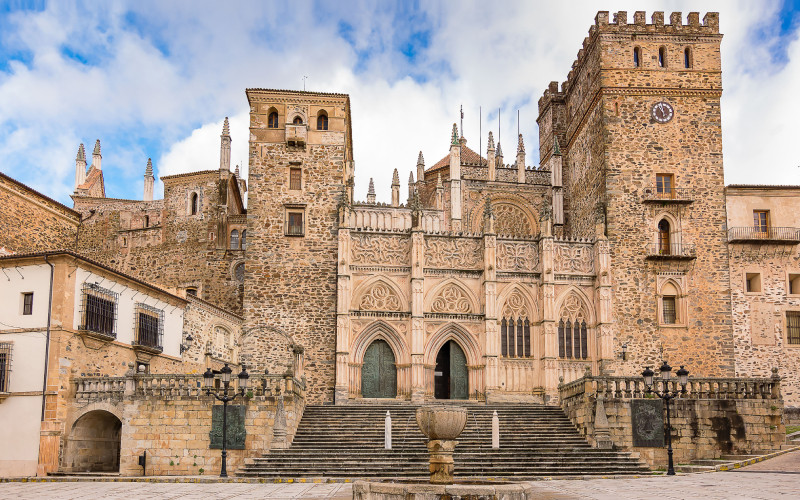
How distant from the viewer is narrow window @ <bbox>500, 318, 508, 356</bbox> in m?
36.6

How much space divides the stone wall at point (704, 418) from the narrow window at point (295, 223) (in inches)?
616

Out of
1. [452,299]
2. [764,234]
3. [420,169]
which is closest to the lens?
[452,299]

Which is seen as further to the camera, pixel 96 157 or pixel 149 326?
pixel 96 157

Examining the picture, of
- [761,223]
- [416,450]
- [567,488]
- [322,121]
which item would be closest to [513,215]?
[322,121]

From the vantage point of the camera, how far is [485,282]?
119ft

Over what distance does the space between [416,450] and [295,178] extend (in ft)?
55.2

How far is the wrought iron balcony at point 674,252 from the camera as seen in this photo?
1452 inches

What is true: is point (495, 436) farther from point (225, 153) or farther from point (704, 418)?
point (225, 153)

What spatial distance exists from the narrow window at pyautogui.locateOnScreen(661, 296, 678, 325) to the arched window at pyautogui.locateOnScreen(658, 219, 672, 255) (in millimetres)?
2221

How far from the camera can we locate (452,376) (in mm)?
36469

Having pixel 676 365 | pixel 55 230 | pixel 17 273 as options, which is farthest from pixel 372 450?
pixel 55 230

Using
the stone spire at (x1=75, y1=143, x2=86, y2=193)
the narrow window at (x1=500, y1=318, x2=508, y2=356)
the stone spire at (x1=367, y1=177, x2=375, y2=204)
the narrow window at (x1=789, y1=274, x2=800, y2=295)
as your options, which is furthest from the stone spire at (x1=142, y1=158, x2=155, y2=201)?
the narrow window at (x1=789, y1=274, x2=800, y2=295)

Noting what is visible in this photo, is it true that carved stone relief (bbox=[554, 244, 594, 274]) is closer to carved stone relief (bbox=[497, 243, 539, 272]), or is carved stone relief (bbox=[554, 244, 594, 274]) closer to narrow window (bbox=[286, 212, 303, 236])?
carved stone relief (bbox=[497, 243, 539, 272])

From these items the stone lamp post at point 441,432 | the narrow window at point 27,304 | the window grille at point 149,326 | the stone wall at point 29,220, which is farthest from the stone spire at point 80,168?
the stone lamp post at point 441,432
